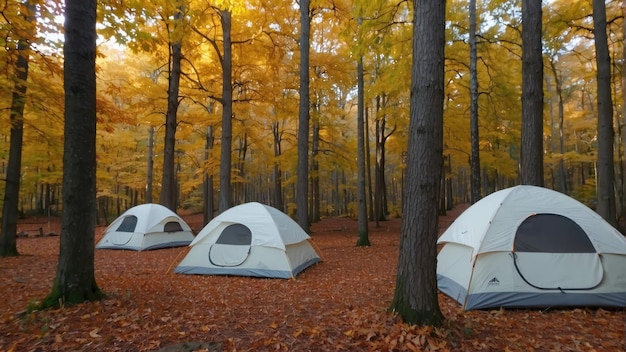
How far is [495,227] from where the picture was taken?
16.7 feet

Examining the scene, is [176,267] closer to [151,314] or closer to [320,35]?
[151,314]

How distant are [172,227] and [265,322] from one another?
835 centimetres

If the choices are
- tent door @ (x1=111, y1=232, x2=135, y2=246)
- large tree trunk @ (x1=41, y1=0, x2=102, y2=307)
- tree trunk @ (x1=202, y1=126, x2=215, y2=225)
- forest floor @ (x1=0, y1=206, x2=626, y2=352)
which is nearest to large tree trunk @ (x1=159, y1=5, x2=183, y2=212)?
tent door @ (x1=111, y1=232, x2=135, y2=246)

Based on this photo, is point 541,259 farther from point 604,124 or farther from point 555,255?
point 604,124

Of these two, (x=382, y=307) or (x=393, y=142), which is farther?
(x=393, y=142)

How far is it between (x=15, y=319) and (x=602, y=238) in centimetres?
775

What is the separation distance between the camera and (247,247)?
722 cm

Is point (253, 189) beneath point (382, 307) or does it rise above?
above

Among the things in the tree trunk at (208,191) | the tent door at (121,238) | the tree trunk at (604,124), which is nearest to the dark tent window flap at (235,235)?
the tent door at (121,238)

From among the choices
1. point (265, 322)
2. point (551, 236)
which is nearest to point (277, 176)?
→ point (265, 322)

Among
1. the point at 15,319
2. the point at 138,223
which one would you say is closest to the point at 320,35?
the point at 138,223

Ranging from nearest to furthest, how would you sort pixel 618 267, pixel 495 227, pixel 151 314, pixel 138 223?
pixel 151 314
pixel 618 267
pixel 495 227
pixel 138 223

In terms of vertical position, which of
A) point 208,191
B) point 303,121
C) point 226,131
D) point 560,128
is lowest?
point 208,191

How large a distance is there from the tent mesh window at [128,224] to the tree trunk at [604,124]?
43.3ft
